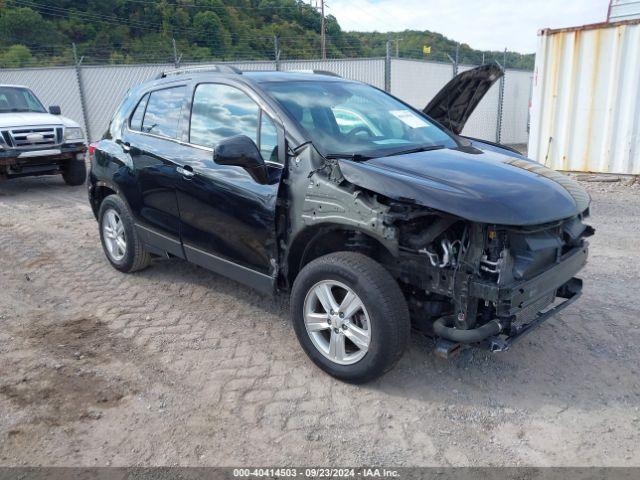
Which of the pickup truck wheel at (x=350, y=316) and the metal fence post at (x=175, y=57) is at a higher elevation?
the metal fence post at (x=175, y=57)

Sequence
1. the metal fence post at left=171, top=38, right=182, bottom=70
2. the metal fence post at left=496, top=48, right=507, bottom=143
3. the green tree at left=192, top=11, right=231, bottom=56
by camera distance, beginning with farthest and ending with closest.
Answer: the green tree at left=192, top=11, right=231, bottom=56
the metal fence post at left=496, top=48, right=507, bottom=143
the metal fence post at left=171, top=38, right=182, bottom=70

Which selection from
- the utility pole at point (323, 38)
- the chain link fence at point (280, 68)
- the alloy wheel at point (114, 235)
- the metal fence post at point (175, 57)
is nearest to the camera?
the alloy wheel at point (114, 235)

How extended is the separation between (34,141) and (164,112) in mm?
5953

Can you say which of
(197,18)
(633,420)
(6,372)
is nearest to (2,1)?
(197,18)

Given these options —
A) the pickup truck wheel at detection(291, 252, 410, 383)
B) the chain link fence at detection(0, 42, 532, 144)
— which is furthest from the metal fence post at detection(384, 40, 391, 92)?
the pickup truck wheel at detection(291, 252, 410, 383)

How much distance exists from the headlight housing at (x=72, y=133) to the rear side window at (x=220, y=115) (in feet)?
21.6

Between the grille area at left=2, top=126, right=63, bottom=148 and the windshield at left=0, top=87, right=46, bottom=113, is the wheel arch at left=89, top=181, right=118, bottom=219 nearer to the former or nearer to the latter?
the grille area at left=2, top=126, right=63, bottom=148

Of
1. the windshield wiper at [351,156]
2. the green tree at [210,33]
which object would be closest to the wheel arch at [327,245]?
the windshield wiper at [351,156]

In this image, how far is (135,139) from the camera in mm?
4762

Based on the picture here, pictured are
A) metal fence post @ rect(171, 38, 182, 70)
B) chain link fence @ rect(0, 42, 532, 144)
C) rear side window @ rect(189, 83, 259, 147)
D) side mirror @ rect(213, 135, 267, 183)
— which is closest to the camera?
side mirror @ rect(213, 135, 267, 183)

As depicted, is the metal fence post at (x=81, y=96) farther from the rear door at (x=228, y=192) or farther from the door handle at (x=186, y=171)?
the door handle at (x=186, y=171)

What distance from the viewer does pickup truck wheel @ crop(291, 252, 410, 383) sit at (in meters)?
3.02

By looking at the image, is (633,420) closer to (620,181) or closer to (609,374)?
(609,374)

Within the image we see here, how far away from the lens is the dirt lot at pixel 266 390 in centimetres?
278
